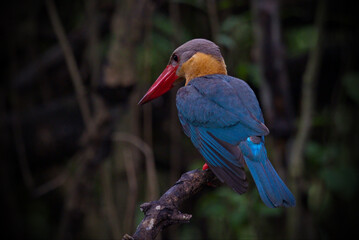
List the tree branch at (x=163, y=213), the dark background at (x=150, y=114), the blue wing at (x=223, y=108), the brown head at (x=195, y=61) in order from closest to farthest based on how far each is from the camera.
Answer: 1. the tree branch at (x=163, y=213)
2. the blue wing at (x=223, y=108)
3. the brown head at (x=195, y=61)
4. the dark background at (x=150, y=114)

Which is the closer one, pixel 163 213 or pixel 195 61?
pixel 163 213

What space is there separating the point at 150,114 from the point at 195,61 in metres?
0.74

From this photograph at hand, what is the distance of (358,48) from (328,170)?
1090 mm

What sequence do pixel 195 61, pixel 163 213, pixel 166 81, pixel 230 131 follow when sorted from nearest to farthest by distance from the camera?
pixel 163 213
pixel 230 131
pixel 195 61
pixel 166 81

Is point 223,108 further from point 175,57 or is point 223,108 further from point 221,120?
point 175,57

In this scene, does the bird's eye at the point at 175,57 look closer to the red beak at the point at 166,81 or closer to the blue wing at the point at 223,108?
the red beak at the point at 166,81

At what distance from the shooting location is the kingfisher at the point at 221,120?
199cm

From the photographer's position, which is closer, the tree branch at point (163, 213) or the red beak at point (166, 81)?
the tree branch at point (163, 213)

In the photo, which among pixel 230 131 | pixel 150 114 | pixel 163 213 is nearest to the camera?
pixel 163 213

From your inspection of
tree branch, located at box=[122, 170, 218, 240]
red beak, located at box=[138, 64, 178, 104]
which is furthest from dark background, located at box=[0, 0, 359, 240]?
tree branch, located at box=[122, 170, 218, 240]

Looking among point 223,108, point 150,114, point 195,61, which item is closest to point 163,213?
point 223,108

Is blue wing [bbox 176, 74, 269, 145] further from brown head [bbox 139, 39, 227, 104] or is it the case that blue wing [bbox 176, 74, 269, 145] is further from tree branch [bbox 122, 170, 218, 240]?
tree branch [bbox 122, 170, 218, 240]

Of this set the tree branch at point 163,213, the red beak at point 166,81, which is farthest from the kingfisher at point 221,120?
the tree branch at point 163,213

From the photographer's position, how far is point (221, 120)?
2.33m
